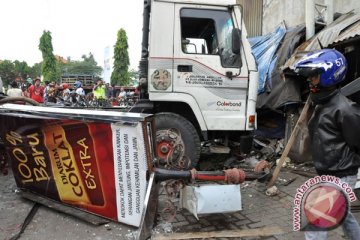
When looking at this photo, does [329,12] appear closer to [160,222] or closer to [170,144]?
[170,144]

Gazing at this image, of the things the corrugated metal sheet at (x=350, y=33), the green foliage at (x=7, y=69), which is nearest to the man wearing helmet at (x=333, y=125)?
the corrugated metal sheet at (x=350, y=33)

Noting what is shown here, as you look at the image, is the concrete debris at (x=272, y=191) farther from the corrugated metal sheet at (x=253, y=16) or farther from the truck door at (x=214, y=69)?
the corrugated metal sheet at (x=253, y=16)

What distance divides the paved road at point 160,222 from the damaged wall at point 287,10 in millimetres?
5095

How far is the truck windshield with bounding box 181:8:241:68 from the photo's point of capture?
18.7 ft

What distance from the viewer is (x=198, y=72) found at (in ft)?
18.6

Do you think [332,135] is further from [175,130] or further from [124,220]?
[175,130]

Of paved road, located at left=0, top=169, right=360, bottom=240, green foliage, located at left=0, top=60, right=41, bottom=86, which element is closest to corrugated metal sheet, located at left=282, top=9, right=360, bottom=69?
paved road, located at left=0, top=169, right=360, bottom=240

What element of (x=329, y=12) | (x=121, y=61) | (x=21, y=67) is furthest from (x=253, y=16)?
(x=21, y=67)

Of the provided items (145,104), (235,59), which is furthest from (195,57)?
(145,104)

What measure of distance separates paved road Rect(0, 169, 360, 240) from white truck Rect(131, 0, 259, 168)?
128 cm

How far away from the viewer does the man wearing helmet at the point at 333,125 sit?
8.54ft

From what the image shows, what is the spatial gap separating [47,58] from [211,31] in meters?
39.8

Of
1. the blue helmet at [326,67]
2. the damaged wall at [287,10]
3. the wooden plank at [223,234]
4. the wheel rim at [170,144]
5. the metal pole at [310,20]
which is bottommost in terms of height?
the wooden plank at [223,234]

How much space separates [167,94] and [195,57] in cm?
71
